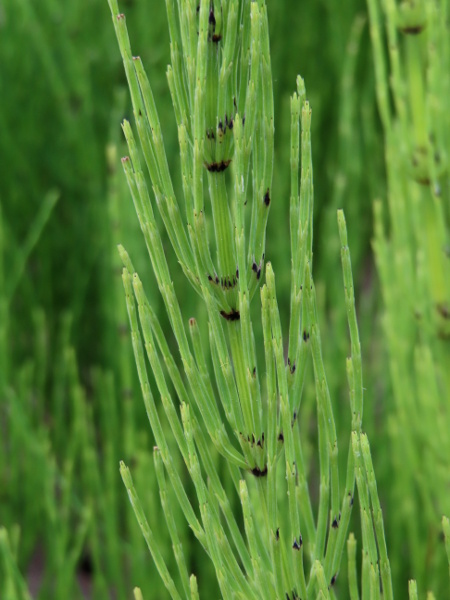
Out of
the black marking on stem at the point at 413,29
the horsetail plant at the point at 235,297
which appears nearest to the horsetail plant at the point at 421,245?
the black marking on stem at the point at 413,29

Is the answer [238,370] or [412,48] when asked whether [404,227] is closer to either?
[412,48]

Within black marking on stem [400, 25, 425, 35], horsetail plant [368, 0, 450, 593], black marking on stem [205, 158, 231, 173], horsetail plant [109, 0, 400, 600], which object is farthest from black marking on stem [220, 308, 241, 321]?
black marking on stem [400, 25, 425, 35]

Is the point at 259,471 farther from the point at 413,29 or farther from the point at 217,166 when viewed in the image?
the point at 413,29

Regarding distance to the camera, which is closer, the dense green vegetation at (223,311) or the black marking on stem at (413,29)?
the dense green vegetation at (223,311)

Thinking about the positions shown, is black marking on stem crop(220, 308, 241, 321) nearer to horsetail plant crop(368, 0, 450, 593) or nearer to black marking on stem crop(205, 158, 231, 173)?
black marking on stem crop(205, 158, 231, 173)

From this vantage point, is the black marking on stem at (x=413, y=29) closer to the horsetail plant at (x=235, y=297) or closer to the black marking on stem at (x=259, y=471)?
the horsetail plant at (x=235, y=297)

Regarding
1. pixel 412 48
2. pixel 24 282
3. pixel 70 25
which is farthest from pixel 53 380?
pixel 412 48

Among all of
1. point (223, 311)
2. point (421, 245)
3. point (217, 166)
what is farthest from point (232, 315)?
point (421, 245)

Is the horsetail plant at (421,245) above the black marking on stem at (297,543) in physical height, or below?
above
